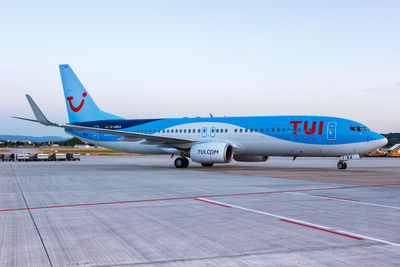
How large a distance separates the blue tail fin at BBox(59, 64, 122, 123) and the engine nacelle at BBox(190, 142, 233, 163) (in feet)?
33.5

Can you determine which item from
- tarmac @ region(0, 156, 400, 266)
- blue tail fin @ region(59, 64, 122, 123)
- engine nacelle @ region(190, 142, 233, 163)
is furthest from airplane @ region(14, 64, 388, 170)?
tarmac @ region(0, 156, 400, 266)

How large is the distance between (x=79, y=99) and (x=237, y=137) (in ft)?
46.0

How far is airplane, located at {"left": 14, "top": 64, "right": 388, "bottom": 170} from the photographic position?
23078 mm

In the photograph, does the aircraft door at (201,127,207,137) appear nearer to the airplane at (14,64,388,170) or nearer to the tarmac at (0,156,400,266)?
the airplane at (14,64,388,170)

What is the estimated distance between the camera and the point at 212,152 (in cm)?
2403

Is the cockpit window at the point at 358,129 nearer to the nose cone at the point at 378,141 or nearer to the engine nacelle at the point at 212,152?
the nose cone at the point at 378,141

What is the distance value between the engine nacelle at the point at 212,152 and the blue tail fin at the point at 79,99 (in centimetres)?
1021

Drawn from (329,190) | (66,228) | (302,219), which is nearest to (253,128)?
(329,190)

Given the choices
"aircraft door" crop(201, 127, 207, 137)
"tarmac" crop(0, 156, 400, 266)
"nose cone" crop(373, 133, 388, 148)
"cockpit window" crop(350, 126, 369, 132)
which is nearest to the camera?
"tarmac" crop(0, 156, 400, 266)

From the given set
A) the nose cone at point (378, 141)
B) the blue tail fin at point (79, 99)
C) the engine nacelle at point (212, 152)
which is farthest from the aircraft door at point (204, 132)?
the nose cone at point (378, 141)

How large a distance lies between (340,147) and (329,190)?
1099 cm

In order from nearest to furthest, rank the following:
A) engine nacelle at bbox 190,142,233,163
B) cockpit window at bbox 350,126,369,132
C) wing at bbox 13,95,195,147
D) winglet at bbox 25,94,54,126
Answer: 1. cockpit window at bbox 350,126,369,132
2. engine nacelle at bbox 190,142,233,163
3. winglet at bbox 25,94,54,126
4. wing at bbox 13,95,195,147

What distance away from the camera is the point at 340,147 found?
23.0 m

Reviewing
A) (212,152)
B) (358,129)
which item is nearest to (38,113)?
(212,152)
